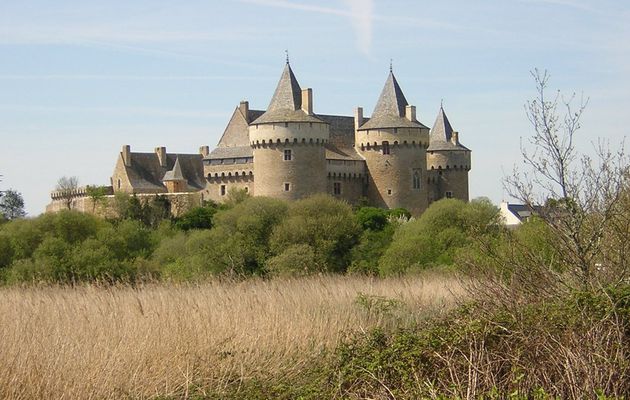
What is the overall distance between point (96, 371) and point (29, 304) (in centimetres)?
282

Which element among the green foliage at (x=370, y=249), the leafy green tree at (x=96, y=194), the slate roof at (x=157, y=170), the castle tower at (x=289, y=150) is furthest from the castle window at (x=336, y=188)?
the green foliage at (x=370, y=249)

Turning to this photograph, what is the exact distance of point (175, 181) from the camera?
2405 inches

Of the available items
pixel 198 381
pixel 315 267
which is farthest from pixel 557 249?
pixel 315 267

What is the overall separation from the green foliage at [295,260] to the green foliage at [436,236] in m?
2.14

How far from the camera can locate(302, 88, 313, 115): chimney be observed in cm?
5234

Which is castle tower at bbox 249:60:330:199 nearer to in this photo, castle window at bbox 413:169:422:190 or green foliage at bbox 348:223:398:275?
Result: castle window at bbox 413:169:422:190

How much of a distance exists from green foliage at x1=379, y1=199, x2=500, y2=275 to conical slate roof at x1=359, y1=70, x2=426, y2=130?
16.5m

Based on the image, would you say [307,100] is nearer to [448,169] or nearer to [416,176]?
[416,176]

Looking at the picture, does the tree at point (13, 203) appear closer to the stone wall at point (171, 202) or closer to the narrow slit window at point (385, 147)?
the stone wall at point (171, 202)

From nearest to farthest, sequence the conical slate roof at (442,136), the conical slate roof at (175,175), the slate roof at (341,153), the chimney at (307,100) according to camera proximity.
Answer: the chimney at (307,100) → the slate roof at (341,153) → the conical slate roof at (442,136) → the conical slate roof at (175,175)

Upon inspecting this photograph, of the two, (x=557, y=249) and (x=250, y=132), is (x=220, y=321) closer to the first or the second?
(x=557, y=249)

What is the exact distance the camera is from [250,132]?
52125 millimetres

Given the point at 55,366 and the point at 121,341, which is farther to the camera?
the point at 121,341

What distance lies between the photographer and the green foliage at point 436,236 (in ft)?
97.8
